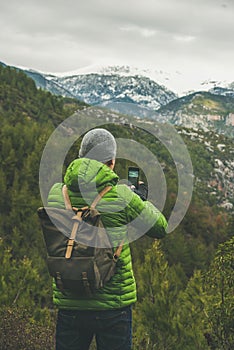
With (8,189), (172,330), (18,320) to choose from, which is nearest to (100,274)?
(18,320)

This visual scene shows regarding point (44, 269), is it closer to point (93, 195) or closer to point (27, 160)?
point (27, 160)

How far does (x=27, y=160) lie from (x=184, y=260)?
11884 millimetres

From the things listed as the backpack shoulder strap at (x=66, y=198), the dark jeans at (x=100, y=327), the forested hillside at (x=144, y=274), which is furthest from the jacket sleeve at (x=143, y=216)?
the forested hillside at (x=144, y=274)

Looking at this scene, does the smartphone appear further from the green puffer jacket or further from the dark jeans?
the dark jeans

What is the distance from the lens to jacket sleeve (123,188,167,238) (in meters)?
2.89

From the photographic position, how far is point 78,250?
106 inches

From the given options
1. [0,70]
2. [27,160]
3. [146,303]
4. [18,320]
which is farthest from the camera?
[0,70]

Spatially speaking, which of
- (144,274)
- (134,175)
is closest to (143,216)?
(134,175)

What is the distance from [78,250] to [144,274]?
11.8m

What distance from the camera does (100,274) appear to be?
8.94 ft

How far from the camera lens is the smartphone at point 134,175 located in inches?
123

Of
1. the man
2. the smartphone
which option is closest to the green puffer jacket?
the man

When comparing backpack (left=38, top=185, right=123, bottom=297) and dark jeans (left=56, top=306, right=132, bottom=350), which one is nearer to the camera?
backpack (left=38, top=185, right=123, bottom=297)

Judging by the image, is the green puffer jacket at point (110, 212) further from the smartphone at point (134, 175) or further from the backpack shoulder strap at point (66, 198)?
the smartphone at point (134, 175)
